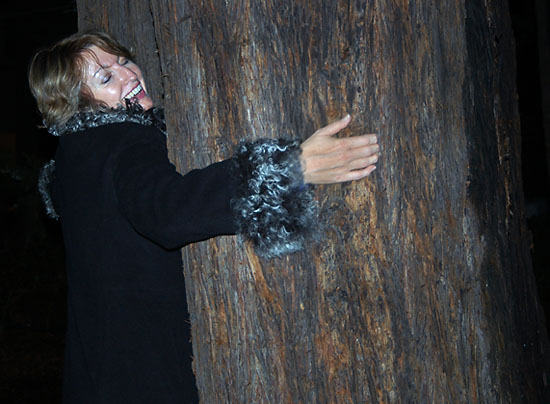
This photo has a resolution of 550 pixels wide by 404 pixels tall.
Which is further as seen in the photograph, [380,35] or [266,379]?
[266,379]

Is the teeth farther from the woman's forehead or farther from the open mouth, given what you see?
the woman's forehead

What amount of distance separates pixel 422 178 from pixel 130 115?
3.32ft

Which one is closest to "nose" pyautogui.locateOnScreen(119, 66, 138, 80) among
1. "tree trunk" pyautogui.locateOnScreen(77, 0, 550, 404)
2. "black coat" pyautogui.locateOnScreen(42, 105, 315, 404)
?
"black coat" pyautogui.locateOnScreen(42, 105, 315, 404)

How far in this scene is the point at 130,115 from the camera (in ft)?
6.52

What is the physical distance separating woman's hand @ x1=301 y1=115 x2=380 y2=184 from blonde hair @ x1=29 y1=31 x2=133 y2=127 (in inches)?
34.9

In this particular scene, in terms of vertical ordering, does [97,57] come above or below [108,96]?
above

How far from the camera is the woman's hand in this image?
1.63m

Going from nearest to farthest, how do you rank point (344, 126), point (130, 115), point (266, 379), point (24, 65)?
point (344, 126), point (266, 379), point (130, 115), point (24, 65)

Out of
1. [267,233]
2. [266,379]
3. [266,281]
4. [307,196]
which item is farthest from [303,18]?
[266,379]

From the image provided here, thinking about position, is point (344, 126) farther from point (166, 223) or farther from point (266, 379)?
point (266, 379)

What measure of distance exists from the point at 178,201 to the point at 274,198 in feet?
0.90

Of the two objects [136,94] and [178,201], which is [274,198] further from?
[136,94]

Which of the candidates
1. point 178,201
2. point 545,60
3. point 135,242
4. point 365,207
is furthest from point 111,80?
point 545,60

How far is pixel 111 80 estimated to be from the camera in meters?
2.14
